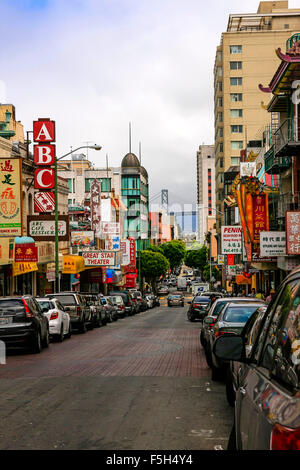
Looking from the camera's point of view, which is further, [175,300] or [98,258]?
[175,300]

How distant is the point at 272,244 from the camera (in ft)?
111

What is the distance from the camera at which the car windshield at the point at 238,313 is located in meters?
13.8

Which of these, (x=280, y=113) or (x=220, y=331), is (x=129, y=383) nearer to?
(x=220, y=331)

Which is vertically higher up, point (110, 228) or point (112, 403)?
point (110, 228)

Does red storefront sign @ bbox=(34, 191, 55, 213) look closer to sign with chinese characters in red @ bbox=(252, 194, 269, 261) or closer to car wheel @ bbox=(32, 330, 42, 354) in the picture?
sign with chinese characters in red @ bbox=(252, 194, 269, 261)

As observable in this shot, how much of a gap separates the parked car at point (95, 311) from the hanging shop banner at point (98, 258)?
76.0 ft

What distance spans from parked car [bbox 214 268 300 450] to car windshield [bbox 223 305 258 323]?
8757 mm

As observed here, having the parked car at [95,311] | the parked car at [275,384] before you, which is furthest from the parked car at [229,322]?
the parked car at [95,311]

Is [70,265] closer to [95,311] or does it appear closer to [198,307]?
[198,307]

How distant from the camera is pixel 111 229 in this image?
79.3m

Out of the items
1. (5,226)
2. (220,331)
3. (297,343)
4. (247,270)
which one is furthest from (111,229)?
(297,343)

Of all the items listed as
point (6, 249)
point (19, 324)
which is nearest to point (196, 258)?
point (6, 249)

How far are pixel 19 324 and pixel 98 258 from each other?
4139 centimetres

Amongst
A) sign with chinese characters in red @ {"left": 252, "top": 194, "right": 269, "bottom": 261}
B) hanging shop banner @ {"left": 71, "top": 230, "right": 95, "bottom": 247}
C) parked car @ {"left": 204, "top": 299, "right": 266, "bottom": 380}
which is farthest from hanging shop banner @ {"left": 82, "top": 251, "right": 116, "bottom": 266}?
parked car @ {"left": 204, "top": 299, "right": 266, "bottom": 380}
